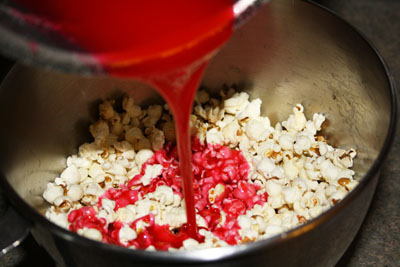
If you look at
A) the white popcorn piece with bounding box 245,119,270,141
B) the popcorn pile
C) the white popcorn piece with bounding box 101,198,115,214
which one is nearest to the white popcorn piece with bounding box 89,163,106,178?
the popcorn pile

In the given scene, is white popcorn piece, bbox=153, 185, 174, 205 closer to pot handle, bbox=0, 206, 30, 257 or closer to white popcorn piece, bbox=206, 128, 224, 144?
white popcorn piece, bbox=206, 128, 224, 144

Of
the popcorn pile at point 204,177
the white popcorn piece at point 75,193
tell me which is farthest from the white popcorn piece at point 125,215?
the white popcorn piece at point 75,193

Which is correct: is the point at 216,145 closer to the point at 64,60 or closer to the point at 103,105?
the point at 103,105

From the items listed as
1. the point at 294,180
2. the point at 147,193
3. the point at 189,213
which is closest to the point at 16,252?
the point at 147,193

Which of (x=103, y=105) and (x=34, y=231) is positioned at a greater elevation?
(x=103, y=105)

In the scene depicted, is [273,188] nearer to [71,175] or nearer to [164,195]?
[164,195]

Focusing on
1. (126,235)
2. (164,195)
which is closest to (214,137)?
(164,195)
